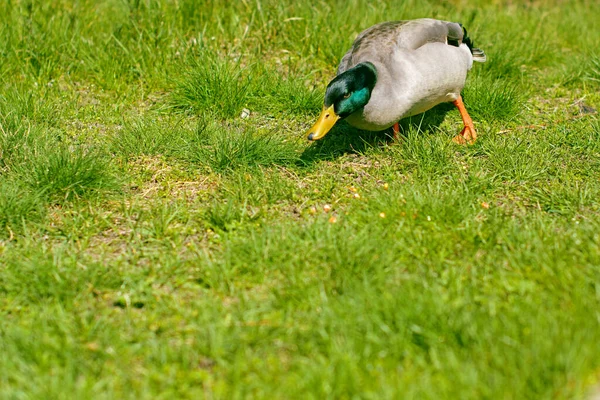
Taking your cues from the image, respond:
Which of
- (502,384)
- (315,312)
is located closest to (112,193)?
(315,312)

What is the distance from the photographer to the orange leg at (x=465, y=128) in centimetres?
465

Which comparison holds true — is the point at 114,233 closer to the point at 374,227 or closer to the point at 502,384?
the point at 374,227

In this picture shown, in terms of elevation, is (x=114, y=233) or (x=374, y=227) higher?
(x=374, y=227)

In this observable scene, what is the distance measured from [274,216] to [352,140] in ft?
3.80

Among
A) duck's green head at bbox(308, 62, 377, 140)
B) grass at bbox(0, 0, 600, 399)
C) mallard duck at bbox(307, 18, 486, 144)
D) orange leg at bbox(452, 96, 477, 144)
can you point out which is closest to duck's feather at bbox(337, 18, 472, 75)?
mallard duck at bbox(307, 18, 486, 144)

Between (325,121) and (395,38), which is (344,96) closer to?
(325,121)

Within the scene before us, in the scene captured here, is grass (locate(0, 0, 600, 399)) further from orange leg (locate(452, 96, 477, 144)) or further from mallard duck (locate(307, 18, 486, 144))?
mallard duck (locate(307, 18, 486, 144))

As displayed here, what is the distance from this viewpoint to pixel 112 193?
13.1 ft

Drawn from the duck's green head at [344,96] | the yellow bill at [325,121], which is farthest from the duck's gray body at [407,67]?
the yellow bill at [325,121]

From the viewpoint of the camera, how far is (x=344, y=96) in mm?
4012

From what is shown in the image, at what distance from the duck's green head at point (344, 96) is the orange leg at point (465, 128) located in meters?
0.87

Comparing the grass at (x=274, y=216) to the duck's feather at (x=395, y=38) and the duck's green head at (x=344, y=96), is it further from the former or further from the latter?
the duck's feather at (x=395, y=38)

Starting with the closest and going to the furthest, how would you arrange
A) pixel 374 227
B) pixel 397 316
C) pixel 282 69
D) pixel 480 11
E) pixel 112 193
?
pixel 397 316
pixel 374 227
pixel 112 193
pixel 282 69
pixel 480 11

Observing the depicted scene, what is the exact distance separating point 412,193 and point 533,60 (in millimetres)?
2729
